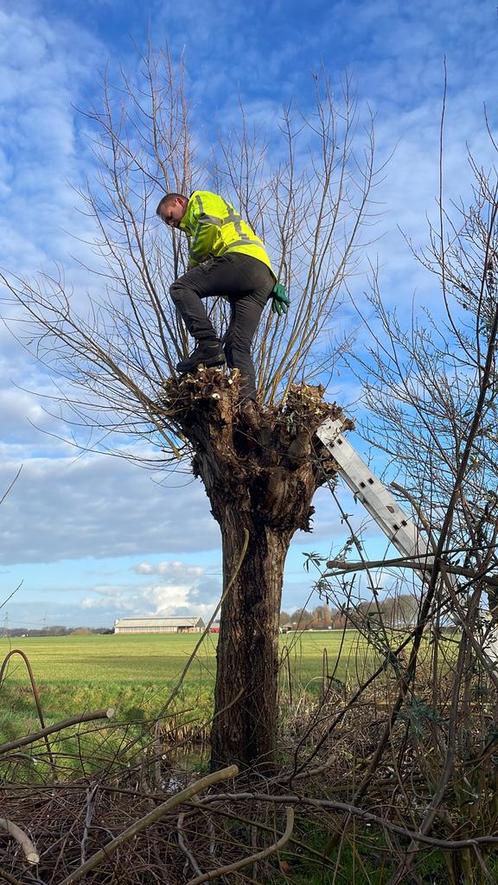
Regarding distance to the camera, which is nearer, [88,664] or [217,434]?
[217,434]

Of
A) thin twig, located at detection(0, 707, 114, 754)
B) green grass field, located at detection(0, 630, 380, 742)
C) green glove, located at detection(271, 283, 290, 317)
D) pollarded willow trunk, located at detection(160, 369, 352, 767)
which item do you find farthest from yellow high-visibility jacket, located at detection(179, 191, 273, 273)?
thin twig, located at detection(0, 707, 114, 754)

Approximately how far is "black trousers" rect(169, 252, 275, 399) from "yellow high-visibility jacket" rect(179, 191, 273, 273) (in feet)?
0.25

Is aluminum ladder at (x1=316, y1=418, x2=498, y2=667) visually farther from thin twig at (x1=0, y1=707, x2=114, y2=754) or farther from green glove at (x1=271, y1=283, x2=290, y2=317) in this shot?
thin twig at (x1=0, y1=707, x2=114, y2=754)

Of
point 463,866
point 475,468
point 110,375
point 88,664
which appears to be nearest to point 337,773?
point 463,866

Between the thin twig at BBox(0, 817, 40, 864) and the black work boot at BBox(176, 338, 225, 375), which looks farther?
the black work boot at BBox(176, 338, 225, 375)

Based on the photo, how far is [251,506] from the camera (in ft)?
14.6

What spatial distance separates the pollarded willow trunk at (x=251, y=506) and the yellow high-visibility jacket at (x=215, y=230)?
41.7 inches

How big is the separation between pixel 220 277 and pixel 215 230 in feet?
1.07

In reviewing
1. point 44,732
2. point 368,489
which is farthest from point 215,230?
point 44,732

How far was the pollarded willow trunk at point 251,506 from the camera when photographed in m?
4.18

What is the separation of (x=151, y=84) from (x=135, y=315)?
2.17 m

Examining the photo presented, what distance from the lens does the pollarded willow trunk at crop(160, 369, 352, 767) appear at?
4.18 m

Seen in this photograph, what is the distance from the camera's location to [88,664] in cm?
1517

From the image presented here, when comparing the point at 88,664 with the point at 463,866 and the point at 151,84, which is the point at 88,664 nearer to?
the point at 151,84
